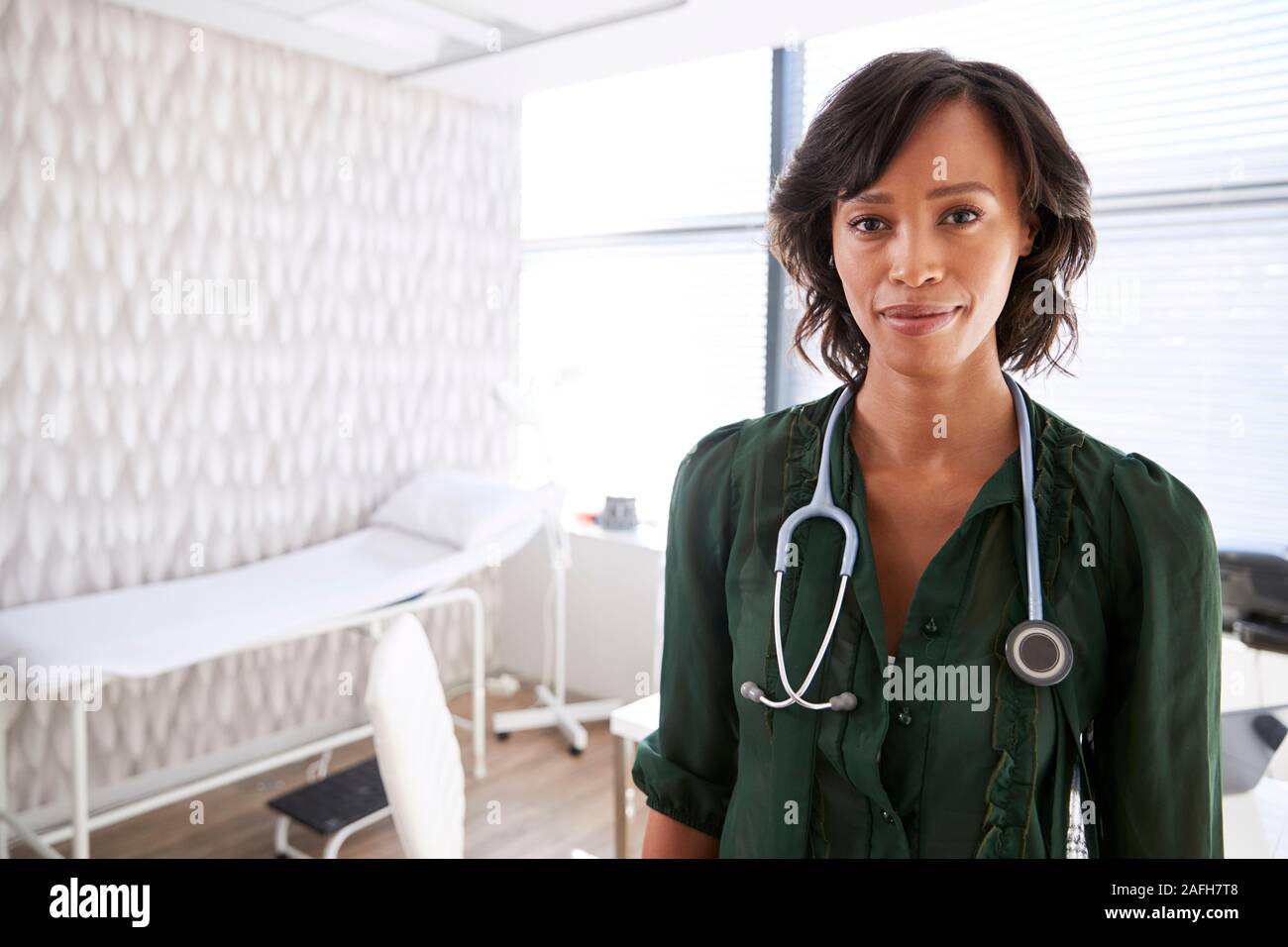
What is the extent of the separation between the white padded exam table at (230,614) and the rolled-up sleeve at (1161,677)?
218 centimetres

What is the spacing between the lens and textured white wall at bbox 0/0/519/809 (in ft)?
9.02

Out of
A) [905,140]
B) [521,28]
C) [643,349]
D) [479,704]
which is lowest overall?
[479,704]

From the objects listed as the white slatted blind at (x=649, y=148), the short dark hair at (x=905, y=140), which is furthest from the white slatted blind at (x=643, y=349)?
the short dark hair at (x=905, y=140)

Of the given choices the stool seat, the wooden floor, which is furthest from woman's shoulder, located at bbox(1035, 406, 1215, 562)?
the stool seat

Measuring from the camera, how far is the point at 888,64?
2.69 feet

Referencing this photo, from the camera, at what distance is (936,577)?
0.80m

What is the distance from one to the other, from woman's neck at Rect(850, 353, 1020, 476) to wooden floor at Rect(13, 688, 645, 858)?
205cm

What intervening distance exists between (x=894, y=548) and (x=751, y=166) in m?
2.89

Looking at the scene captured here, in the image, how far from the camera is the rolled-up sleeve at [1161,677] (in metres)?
0.72

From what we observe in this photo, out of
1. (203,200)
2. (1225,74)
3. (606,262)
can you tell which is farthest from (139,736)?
(1225,74)

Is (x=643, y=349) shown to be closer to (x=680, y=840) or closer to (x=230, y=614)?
(x=230, y=614)

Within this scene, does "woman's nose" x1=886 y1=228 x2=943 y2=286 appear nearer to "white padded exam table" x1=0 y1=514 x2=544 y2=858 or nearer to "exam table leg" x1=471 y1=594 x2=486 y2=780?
"white padded exam table" x1=0 y1=514 x2=544 y2=858

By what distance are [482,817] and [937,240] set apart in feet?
8.76

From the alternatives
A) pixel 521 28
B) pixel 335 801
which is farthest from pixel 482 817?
pixel 521 28
